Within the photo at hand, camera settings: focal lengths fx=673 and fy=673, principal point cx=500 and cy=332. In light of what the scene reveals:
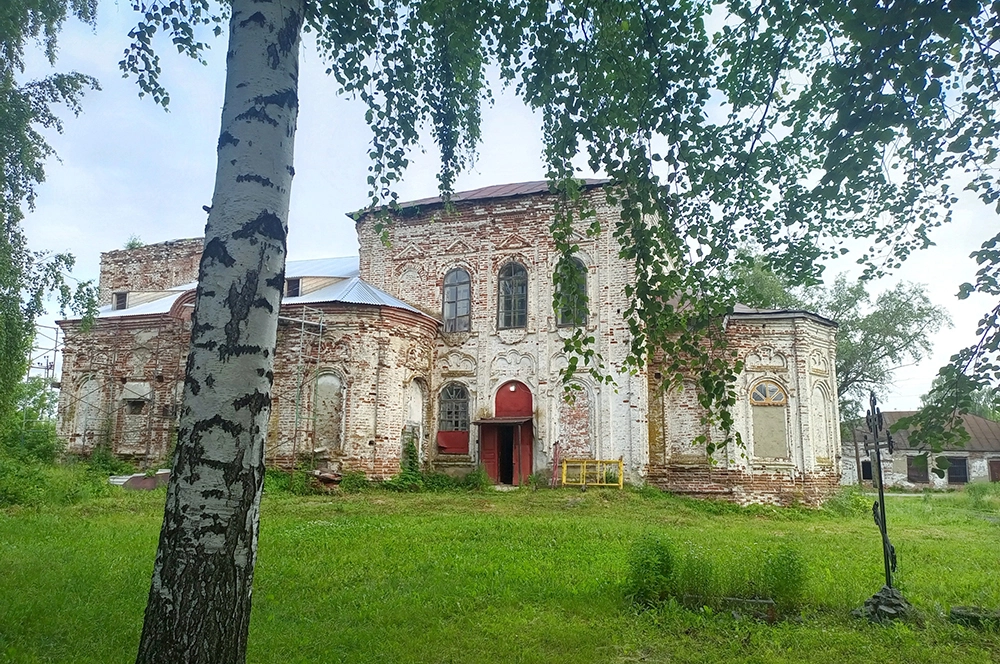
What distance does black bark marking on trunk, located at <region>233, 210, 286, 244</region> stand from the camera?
3129 millimetres

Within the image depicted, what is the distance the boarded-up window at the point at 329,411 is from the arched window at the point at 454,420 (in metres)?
2.97

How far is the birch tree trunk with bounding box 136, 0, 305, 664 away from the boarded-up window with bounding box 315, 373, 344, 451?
14050 mm

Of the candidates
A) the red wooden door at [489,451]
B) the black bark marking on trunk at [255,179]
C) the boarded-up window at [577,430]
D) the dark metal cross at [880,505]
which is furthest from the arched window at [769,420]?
the black bark marking on trunk at [255,179]

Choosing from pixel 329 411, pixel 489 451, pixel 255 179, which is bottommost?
pixel 489 451

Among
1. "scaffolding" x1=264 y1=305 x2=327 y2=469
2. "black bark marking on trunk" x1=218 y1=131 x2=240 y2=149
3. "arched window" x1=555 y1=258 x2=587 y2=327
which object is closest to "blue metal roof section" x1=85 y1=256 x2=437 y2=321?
"scaffolding" x1=264 y1=305 x2=327 y2=469

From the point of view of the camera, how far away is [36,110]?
9695 millimetres

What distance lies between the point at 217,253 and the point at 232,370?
1.84ft

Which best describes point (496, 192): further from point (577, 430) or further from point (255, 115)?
point (255, 115)

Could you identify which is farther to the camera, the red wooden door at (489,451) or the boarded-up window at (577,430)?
the red wooden door at (489,451)

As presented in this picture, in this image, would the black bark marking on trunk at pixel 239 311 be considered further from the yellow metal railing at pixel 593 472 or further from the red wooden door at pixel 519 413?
the red wooden door at pixel 519 413

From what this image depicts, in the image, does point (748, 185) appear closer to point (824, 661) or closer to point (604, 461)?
point (824, 661)

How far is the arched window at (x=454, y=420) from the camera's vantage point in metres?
18.4

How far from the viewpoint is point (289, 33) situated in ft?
11.2

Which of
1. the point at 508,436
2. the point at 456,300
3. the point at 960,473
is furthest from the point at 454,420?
the point at 960,473
